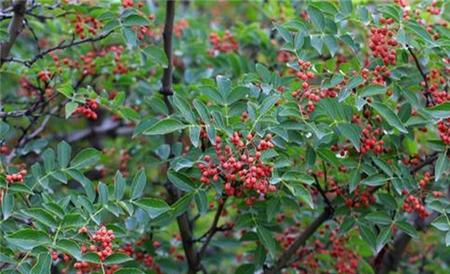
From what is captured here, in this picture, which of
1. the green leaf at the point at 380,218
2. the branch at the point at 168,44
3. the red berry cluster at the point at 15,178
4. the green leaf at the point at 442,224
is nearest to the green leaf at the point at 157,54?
the branch at the point at 168,44

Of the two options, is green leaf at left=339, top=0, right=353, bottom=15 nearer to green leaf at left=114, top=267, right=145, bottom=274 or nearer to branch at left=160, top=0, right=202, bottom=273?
branch at left=160, top=0, right=202, bottom=273

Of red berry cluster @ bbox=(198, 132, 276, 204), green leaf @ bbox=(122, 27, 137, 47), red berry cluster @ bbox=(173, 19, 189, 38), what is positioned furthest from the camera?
red berry cluster @ bbox=(173, 19, 189, 38)

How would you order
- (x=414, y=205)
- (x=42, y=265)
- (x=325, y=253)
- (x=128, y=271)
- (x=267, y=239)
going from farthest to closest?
(x=325, y=253) < (x=267, y=239) < (x=414, y=205) < (x=128, y=271) < (x=42, y=265)

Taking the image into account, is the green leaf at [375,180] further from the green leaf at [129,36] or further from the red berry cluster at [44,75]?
the red berry cluster at [44,75]

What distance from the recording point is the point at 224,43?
293cm

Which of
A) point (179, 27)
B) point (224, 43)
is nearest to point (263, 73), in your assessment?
point (224, 43)

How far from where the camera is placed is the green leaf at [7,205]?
1.83 metres

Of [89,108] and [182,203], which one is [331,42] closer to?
[182,203]

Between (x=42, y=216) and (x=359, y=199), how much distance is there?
34.8 inches

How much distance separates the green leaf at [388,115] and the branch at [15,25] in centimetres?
99

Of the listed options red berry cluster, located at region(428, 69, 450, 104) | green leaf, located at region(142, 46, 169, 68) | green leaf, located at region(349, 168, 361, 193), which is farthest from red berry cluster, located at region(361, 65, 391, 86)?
green leaf, located at region(142, 46, 169, 68)

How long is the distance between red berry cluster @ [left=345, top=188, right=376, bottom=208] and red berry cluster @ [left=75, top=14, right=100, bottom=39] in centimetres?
93

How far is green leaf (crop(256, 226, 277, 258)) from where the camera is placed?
2.08 m

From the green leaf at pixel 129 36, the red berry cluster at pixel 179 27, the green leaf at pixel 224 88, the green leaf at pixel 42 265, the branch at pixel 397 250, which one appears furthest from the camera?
the red berry cluster at pixel 179 27
